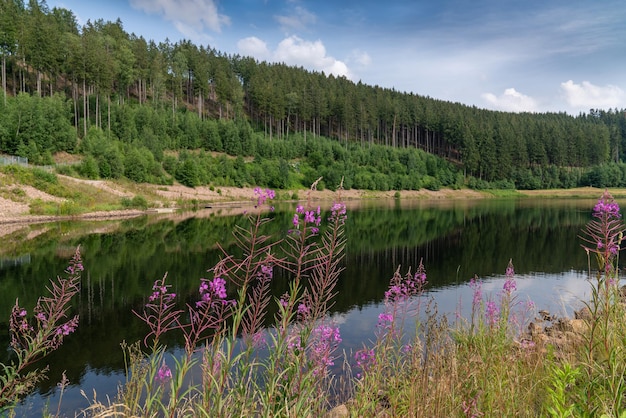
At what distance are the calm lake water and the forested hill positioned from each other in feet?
100

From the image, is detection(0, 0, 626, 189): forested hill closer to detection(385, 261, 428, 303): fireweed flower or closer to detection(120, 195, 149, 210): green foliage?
detection(120, 195, 149, 210): green foliage

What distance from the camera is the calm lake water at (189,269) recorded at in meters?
12.0

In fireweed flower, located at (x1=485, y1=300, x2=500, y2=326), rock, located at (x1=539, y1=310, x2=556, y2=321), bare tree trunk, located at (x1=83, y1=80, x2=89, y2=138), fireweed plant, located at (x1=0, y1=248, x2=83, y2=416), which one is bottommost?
rock, located at (x1=539, y1=310, x2=556, y2=321)

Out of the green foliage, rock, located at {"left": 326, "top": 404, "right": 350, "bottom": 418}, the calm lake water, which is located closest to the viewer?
rock, located at {"left": 326, "top": 404, "right": 350, "bottom": 418}

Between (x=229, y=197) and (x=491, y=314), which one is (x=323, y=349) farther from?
(x=229, y=197)

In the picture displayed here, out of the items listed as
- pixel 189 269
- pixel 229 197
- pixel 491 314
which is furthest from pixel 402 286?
pixel 229 197

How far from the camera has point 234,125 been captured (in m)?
92.6

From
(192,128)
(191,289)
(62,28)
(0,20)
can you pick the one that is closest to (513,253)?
(191,289)

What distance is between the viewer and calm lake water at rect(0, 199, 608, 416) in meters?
12.0

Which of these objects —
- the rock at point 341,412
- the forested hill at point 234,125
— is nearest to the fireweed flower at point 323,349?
the rock at point 341,412

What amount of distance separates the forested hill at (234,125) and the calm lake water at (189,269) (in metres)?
30.6

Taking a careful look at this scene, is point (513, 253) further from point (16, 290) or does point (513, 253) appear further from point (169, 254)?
point (16, 290)

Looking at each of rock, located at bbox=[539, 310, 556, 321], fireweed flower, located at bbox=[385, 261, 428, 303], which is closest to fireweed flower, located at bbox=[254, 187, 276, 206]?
fireweed flower, located at bbox=[385, 261, 428, 303]

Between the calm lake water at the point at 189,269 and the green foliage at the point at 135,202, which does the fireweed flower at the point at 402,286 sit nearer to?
the calm lake water at the point at 189,269
